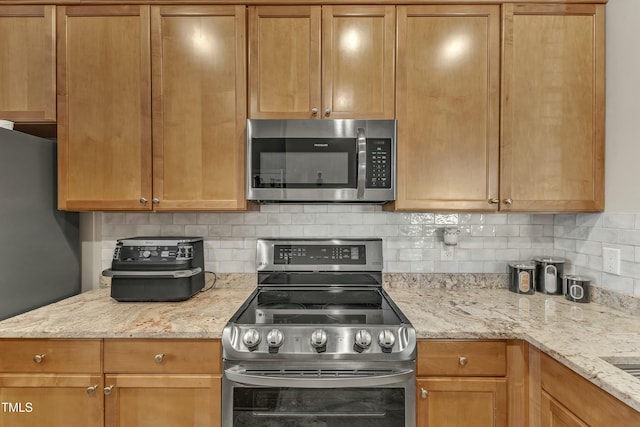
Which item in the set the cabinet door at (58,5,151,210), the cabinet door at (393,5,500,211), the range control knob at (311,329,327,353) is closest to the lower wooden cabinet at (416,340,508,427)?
the range control knob at (311,329,327,353)

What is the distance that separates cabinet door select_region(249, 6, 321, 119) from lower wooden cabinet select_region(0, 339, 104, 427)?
128 cm

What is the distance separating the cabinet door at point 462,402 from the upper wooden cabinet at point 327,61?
48.1 inches

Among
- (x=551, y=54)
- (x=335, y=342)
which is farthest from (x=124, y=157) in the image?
(x=551, y=54)

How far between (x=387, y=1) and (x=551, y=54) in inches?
33.6

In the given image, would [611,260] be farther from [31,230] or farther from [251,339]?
[31,230]

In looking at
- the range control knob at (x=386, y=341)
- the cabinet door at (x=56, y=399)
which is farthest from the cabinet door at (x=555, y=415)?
the cabinet door at (x=56, y=399)

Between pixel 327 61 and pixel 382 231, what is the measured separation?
0.99 metres

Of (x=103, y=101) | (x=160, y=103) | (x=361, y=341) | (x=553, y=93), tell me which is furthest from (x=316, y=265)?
(x=553, y=93)

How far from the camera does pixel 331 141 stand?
1717 mm

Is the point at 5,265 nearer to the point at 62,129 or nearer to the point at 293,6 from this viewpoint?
the point at 62,129

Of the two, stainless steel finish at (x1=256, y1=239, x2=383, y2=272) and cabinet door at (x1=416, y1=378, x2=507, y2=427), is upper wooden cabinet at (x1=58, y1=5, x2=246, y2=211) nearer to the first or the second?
stainless steel finish at (x1=256, y1=239, x2=383, y2=272)

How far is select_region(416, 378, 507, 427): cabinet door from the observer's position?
4.48 ft

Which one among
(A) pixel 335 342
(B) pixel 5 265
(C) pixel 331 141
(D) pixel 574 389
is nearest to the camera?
(D) pixel 574 389

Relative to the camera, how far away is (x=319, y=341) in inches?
52.7
